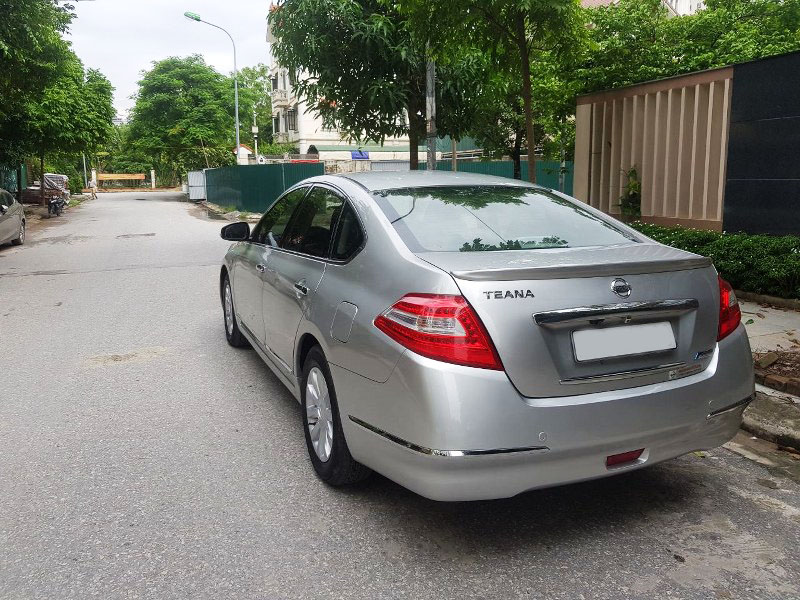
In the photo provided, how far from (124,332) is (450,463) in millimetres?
5497

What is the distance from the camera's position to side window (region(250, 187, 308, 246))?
4836 mm

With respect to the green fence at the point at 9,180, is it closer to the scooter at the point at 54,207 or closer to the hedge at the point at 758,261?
the scooter at the point at 54,207

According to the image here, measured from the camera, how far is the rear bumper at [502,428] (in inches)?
106

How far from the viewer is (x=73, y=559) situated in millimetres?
2973

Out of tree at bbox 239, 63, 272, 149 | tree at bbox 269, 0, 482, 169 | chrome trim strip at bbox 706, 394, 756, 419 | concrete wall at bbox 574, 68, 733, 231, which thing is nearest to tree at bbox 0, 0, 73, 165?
tree at bbox 269, 0, 482, 169

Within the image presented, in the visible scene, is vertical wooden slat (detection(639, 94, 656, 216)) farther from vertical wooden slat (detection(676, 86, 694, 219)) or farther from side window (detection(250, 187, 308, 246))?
side window (detection(250, 187, 308, 246))

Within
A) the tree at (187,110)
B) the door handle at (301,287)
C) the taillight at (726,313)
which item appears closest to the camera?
the taillight at (726,313)

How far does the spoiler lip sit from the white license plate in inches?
8.7

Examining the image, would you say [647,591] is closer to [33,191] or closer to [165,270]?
[165,270]

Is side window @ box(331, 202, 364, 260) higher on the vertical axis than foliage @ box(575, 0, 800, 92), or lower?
lower

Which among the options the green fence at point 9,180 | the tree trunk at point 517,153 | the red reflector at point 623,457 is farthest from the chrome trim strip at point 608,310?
the green fence at point 9,180

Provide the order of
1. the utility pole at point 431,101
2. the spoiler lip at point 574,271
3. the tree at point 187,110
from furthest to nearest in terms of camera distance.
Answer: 1. the tree at point 187,110
2. the utility pole at point 431,101
3. the spoiler lip at point 574,271

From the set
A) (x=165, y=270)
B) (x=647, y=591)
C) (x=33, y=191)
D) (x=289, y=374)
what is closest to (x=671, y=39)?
(x=165, y=270)

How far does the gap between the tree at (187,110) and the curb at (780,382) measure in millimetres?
48162
